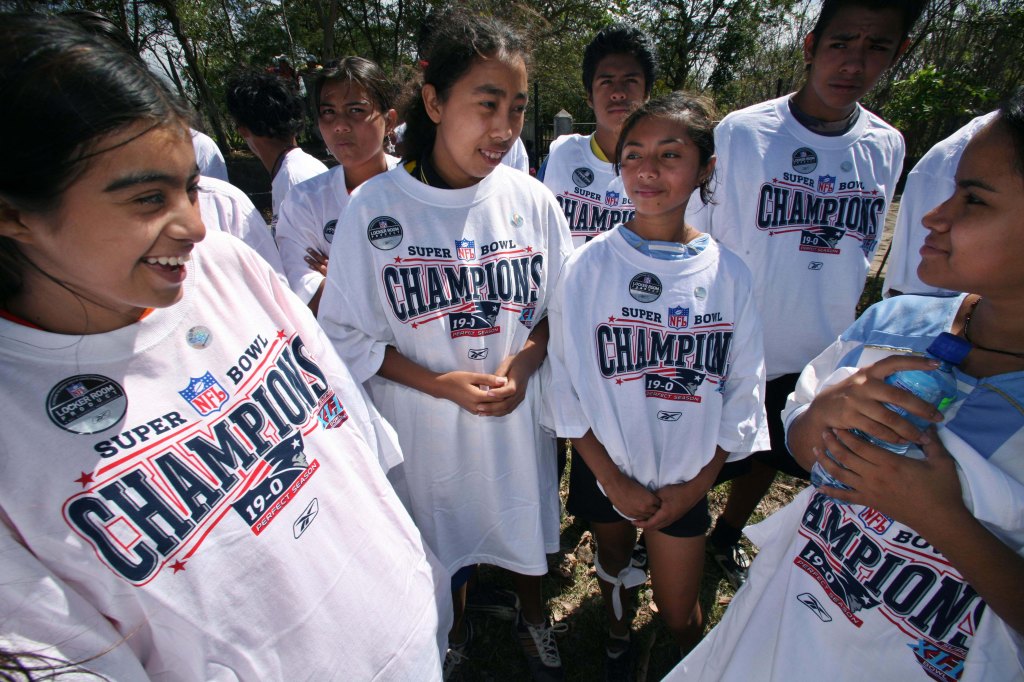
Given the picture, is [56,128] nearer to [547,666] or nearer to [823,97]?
[547,666]

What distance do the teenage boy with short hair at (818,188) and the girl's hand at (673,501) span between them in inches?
36.2

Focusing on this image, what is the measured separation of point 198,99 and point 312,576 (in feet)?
75.1

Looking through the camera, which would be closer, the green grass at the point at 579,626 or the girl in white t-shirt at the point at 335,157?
the green grass at the point at 579,626

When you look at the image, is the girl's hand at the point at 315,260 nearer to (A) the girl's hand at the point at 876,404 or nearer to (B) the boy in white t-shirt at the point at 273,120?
(B) the boy in white t-shirt at the point at 273,120

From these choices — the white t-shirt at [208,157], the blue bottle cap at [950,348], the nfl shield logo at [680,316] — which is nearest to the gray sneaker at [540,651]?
the nfl shield logo at [680,316]

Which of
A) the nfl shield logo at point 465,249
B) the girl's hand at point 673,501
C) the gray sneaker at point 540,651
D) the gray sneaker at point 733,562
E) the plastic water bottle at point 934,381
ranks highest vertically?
the nfl shield logo at point 465,249

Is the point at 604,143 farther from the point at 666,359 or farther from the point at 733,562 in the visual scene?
the point at 733,562

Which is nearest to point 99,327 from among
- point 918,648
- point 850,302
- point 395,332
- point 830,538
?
point 395,332

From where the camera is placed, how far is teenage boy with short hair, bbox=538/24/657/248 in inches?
114

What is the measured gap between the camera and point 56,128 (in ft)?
2.93

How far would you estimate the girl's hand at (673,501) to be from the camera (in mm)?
1719

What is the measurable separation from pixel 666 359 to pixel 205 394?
134cm

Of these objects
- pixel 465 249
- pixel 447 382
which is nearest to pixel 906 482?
pixel 447 382

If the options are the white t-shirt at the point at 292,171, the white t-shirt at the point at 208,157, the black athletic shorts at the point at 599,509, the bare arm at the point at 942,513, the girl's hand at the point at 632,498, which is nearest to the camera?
the bare arm at the point at 942,513
